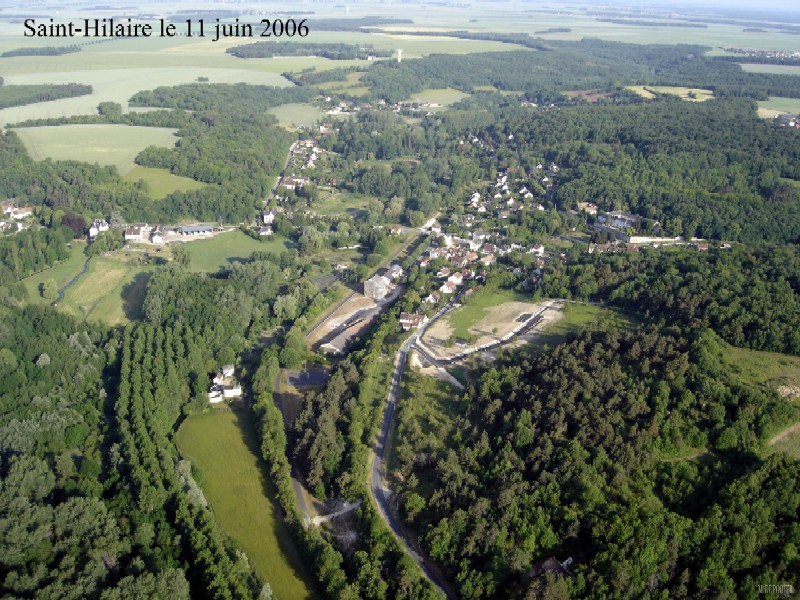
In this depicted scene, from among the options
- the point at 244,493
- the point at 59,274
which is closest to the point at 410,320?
the point at 244,493

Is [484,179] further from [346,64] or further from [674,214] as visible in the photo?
[346,64]

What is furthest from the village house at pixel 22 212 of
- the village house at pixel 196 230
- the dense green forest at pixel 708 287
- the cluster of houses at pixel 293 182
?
the dense green forest at pixel 708 287

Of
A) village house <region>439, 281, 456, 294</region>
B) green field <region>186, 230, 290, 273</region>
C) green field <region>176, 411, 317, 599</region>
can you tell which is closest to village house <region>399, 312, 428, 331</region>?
village house <region>439, 281, 456, 294</region>

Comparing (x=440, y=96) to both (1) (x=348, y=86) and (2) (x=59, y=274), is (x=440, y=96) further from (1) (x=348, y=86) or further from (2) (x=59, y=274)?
(2) (x=59, y=274)

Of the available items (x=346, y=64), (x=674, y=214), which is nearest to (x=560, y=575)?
(x=674, y=214)

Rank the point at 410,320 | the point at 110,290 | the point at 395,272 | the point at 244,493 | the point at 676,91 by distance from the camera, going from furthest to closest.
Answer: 1. the point at 676,91
2. the point at 395,272
3. the point at 110,290
4. the point at 410,320
5. the point at 244,493

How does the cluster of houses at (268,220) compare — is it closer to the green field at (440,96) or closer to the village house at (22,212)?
the village house at (22,212)

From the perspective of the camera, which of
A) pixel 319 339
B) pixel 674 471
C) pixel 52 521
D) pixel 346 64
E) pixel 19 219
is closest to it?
pixel 52 521
